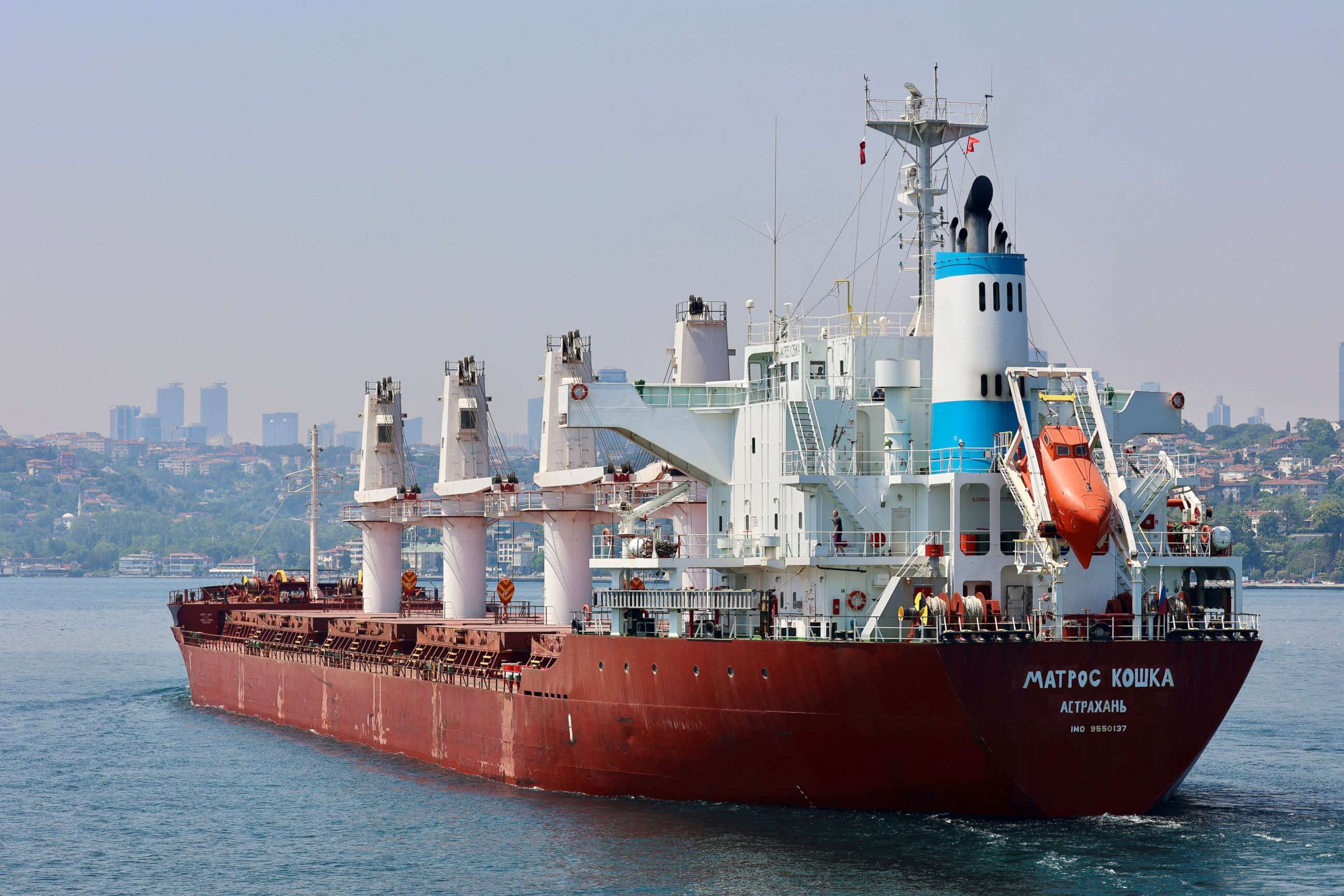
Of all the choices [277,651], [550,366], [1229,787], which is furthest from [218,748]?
[1229,787]

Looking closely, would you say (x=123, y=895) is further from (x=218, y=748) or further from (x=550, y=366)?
(x=550, y=366)

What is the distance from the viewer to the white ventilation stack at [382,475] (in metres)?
64.4

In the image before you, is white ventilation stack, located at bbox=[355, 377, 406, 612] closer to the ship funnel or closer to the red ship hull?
the red ship hull

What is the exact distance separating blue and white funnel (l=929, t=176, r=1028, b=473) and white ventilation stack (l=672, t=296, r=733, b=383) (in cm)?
1544

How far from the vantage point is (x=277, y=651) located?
60469mm

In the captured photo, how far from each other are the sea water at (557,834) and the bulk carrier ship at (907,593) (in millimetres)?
947

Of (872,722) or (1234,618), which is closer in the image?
(872,722)

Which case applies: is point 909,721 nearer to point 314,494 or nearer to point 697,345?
point 697,345

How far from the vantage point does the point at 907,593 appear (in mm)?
34812

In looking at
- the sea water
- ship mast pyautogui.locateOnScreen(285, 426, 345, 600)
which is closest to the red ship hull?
the sea water

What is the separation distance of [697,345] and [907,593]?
1696 centimetres

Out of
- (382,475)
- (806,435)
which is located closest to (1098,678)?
(806,435)

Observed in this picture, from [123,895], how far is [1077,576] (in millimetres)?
18422

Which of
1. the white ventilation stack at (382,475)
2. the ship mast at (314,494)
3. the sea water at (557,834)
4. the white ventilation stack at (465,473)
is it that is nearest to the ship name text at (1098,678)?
the sea water at (557,834)
